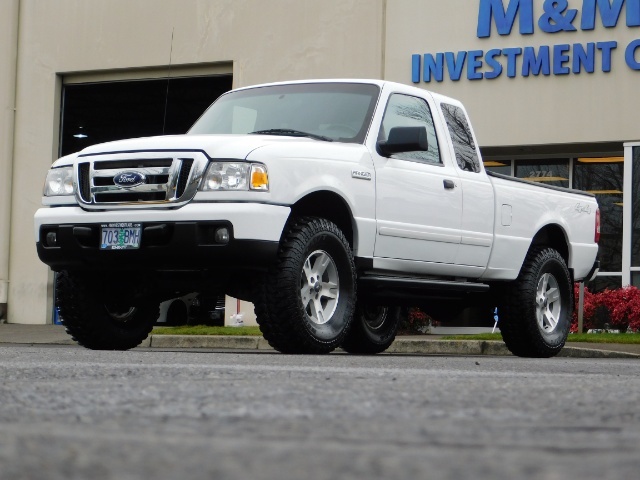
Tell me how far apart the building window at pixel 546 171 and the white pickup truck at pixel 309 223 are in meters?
8.54

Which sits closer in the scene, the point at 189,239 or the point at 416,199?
the point at 189,239

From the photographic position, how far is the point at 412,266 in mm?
9453

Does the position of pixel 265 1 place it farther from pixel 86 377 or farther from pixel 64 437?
pixel 64 437

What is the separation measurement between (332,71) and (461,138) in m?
9.95

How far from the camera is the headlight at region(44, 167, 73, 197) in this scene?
880 cm

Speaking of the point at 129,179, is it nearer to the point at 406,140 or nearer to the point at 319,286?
the point at 319,286

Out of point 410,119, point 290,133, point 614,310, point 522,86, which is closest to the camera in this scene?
point 290,133

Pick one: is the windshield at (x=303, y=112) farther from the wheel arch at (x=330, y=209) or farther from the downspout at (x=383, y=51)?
the downspout at (x=383, y=51)

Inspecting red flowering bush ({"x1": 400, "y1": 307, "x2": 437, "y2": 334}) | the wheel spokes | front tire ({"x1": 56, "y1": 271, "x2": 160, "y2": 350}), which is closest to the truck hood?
the wheel spokes

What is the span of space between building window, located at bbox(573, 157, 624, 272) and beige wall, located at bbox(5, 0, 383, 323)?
3.49 meters

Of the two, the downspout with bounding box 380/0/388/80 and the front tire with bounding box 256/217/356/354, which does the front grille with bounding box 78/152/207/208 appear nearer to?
the front tire with bounding box 256/217/356/354

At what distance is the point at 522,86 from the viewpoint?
743 inches

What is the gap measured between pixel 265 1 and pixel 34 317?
654 centimetres

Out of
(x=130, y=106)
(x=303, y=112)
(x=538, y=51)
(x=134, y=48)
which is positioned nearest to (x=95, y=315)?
(x=303, y=112)
